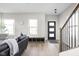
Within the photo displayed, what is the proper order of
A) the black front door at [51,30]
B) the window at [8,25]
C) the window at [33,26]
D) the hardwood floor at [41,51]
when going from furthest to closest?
the black front door at [51,30] < the window at [33,26] < the window at [8,25] < the hardwood floor at [41,51]

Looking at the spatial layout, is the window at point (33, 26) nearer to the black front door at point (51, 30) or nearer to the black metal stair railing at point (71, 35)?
the black front door at point (51, 30)

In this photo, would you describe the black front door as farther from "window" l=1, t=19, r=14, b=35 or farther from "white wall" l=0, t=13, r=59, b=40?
"window" l=1, t=19, r=14, b=35

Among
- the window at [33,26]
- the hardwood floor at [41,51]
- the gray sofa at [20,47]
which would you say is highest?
the window at [33,26]

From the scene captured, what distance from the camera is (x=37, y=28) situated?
10.5 m

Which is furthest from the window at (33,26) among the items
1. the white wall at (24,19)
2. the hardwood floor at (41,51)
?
the hardwood floor at (41,51)

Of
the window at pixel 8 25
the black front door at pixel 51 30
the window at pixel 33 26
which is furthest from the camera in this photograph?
the black front door at pixel 51 30

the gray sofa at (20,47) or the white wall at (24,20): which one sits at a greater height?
the white wall at (24,20)

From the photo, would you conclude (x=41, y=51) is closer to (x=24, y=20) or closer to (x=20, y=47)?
(x=20, y=47)

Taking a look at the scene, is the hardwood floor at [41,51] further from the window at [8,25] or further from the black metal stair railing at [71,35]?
the window at [8,25]

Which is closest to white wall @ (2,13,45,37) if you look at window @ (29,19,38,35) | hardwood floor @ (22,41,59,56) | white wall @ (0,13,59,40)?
white wall @ (0,13,59,40)

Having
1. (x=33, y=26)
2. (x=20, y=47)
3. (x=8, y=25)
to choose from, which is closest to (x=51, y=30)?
(x=33, y=26)

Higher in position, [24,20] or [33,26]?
[24,20]

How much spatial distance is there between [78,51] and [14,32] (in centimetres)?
858

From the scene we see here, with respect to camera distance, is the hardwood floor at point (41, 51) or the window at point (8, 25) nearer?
the hardwood floor at point (41, 51)
